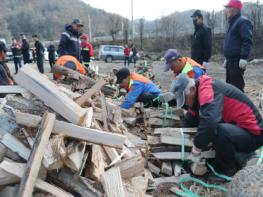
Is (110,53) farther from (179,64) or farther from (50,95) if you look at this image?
(50,95)

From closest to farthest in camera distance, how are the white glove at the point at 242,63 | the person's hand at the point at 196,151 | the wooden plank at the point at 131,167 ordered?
the wooden plank at the point at 131,167 → the person's hand at the point at 196,151 → the white glove at the point at 242,63

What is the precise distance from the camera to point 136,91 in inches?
238

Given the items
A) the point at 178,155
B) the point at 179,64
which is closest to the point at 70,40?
the point at 179,64

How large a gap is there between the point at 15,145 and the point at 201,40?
5.06 meters

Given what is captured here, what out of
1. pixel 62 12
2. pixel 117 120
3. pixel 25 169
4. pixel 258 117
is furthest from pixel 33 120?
pixel 62 12

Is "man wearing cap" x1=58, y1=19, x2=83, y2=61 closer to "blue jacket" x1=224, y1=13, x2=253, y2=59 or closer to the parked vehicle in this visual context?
"blue jacket" x1=224, y1=13, x2=253, y2=59

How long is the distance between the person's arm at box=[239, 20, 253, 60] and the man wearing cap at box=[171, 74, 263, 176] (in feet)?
6.62

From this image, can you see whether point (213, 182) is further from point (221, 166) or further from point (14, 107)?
point (14, 107)

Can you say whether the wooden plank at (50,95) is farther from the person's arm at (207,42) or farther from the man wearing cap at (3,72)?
the person's arm at (207,42)

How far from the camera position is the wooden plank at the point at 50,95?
10.9 ft

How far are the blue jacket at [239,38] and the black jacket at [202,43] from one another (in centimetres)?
113

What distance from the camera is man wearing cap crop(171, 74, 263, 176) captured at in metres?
3.73

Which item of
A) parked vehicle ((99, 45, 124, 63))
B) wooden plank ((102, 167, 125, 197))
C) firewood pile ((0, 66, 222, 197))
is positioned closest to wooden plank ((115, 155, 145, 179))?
firewood pile ((0, 66, 222, 197))

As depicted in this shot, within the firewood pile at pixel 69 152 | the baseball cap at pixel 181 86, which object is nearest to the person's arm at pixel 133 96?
the firewood pile at pixel 69 152
